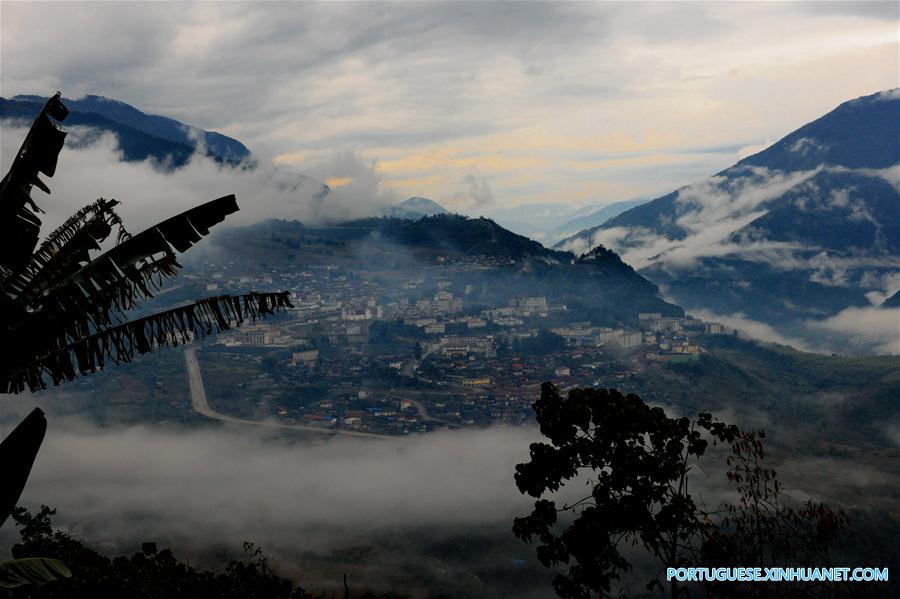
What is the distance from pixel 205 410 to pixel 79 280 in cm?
7901

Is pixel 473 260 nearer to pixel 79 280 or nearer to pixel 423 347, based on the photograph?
pixel 423 347

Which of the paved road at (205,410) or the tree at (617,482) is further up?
the tree at (617,482)

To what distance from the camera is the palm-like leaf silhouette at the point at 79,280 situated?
5332 millimetres

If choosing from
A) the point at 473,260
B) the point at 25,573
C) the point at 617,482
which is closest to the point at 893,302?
the point at 473,260

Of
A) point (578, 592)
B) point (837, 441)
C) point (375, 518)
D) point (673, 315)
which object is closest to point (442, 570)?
point (375, 518)

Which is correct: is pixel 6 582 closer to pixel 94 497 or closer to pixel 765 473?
pixel 765 473

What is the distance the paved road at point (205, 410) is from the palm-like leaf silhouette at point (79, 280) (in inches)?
2686

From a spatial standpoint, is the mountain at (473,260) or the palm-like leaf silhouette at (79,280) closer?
the palm-like leaf silhouette at (79,280)

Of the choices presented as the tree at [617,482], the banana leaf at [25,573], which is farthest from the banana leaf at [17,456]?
the tree at [617,482]

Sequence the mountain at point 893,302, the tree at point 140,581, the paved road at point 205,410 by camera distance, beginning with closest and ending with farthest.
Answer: the tree at point 140,581, the paved road at point 205,410, the mountain at point 893,302

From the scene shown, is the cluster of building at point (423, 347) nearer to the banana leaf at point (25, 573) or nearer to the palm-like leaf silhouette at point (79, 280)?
the palm-like leaf silhouette at point (79, 280)

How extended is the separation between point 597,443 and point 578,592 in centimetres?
139

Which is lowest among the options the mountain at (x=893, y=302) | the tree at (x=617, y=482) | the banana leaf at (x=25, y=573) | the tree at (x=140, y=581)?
the mountain at (x=893, y=302)

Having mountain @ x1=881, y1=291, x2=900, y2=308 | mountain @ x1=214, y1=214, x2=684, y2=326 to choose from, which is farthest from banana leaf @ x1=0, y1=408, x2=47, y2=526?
mountain @ x1=881, y1=291, x2=900, y2=308
